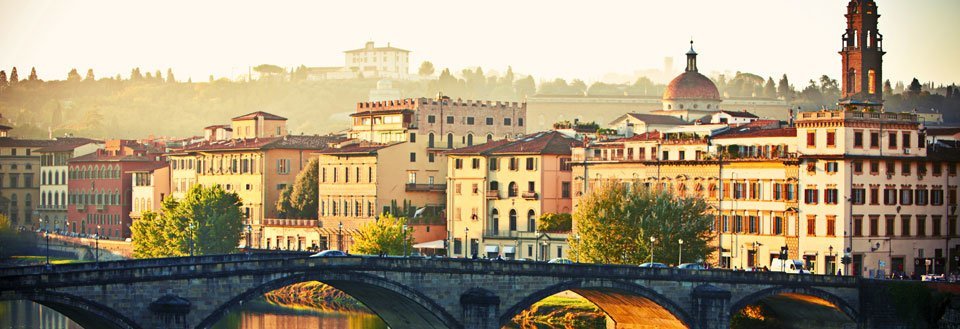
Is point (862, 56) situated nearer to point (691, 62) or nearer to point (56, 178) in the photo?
point (691, 62)

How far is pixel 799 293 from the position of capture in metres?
87.0

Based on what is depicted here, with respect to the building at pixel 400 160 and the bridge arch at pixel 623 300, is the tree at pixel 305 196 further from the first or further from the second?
the bridge arch at pixel 623 300

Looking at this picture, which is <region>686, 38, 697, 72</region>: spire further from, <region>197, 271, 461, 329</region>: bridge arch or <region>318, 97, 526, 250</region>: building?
<region>197, 271, 461, 329</region>: bridge arch

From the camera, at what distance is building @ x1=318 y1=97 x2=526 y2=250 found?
126 metres

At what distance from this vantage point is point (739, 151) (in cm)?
10300

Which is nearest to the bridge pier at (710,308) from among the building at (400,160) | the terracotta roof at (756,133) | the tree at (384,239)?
the terracotta roof at (756,133)

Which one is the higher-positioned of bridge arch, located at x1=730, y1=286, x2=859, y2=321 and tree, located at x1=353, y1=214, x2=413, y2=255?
tree, located at x1=353, y1=214, x2=413, y2=255

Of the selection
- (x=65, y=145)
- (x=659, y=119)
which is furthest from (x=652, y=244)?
(x=65, y=145)

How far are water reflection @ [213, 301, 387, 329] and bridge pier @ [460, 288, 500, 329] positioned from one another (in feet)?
60.3

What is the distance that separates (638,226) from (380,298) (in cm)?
1893

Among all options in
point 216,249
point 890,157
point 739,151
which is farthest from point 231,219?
point 890,157

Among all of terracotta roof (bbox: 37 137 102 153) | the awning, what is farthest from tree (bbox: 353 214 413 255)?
terracotta roof (bbox: 37 137 102 153)

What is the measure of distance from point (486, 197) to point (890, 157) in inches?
1190

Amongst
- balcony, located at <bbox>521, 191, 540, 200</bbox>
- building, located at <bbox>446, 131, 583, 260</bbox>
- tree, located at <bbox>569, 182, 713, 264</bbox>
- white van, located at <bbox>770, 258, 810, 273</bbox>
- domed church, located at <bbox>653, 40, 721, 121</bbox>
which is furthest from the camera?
domed church, located at <bbox>653, 40, 721, 121</bbox>
